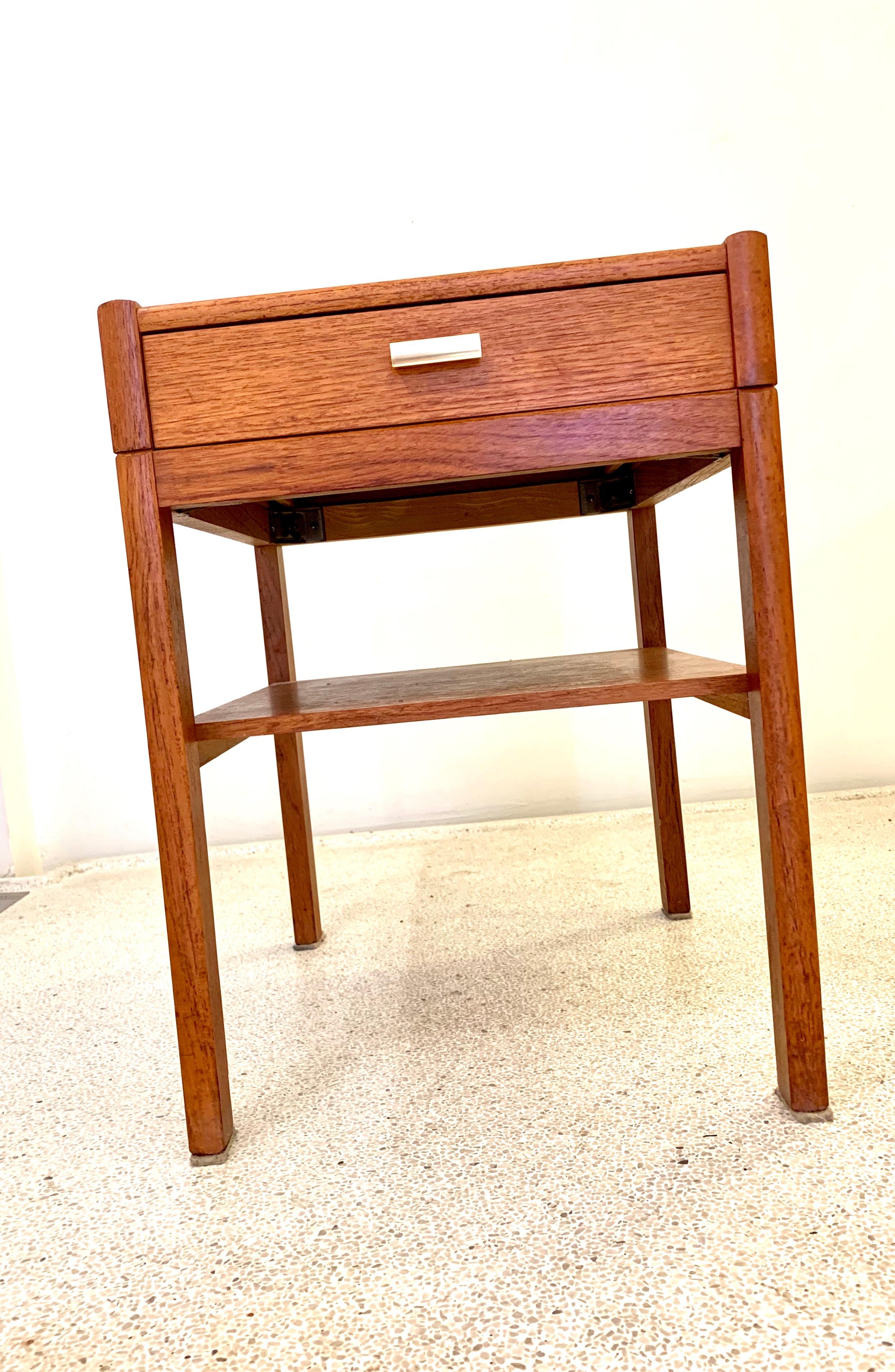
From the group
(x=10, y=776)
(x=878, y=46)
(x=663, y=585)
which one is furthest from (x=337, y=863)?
(x=878, y=46)

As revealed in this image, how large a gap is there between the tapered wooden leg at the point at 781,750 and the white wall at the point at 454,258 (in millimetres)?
1311

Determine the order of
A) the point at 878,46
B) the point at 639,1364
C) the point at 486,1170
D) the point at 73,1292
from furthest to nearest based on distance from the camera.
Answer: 1. the point at 878,46
2. the point at 486,1170
3. the point at 73,1292
4. the point at 639,1364

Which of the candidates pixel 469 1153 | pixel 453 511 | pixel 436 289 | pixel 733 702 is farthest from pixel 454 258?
pixel 469 1153

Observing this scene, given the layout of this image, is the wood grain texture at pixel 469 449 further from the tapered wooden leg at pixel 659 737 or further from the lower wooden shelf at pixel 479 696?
the tapered wooden leg at pixel 659 737

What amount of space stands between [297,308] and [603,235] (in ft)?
4.94

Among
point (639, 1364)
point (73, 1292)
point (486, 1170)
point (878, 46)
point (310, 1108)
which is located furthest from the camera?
point (878, 46)

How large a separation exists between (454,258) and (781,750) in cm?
165

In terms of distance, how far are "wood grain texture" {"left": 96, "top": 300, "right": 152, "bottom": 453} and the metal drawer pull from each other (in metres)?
0.25

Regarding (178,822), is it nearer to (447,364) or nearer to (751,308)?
(447,364)

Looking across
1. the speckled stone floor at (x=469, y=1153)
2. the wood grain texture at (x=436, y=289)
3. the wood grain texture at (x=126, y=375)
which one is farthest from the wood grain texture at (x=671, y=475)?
the speckled stone floor at (x=469, y=1153)

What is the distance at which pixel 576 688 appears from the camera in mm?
1015

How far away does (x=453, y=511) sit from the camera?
1521 millimetres

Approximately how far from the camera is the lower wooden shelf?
101 cm

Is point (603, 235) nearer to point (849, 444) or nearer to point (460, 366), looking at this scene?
point (849, 444)
